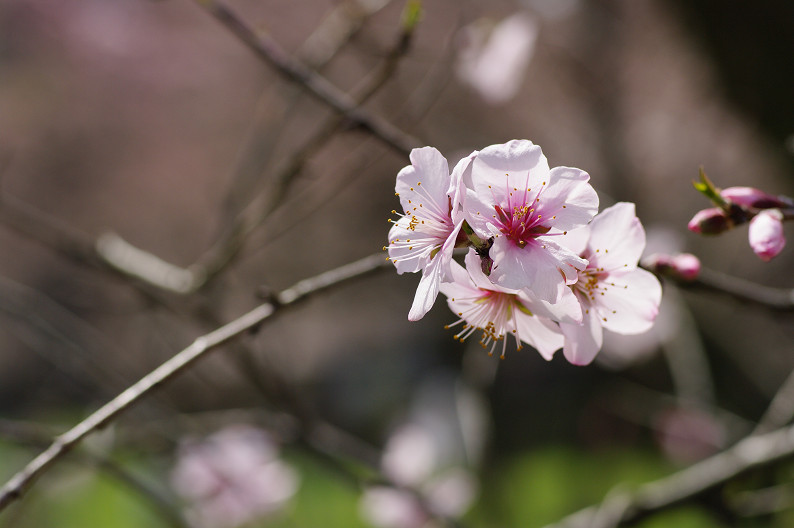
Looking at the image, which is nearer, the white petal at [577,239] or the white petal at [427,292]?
the white petal at [427,292]

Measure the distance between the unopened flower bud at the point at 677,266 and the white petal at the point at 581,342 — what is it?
124mm

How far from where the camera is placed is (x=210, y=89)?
5.13 metres

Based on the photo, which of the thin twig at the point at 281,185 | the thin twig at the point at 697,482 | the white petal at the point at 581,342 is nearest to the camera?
the white petal at the point at 581,342

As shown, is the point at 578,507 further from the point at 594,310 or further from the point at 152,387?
the point at 152,387

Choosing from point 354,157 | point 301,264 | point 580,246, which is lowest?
point 580,246

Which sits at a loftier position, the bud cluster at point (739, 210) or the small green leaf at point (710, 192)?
the small green leaf at point (710, 192)

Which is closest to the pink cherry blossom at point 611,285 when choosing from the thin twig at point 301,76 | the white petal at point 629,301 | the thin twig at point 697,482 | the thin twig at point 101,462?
the white petal at point 629,301

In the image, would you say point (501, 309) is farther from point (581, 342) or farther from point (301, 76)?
point (301, 76)

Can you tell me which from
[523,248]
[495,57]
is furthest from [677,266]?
[495,57]

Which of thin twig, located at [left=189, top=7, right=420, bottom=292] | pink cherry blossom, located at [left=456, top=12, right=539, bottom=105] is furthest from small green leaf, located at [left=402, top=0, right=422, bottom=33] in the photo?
pink cherry blossom, located at [left=456, top=12, right=539, bottom=105]

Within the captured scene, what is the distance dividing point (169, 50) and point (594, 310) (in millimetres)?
5042

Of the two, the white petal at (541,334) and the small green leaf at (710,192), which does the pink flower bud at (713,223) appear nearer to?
the small green leaf at (710,192)

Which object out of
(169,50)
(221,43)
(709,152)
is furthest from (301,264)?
(709,152)

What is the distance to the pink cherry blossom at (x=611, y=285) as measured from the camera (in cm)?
70
